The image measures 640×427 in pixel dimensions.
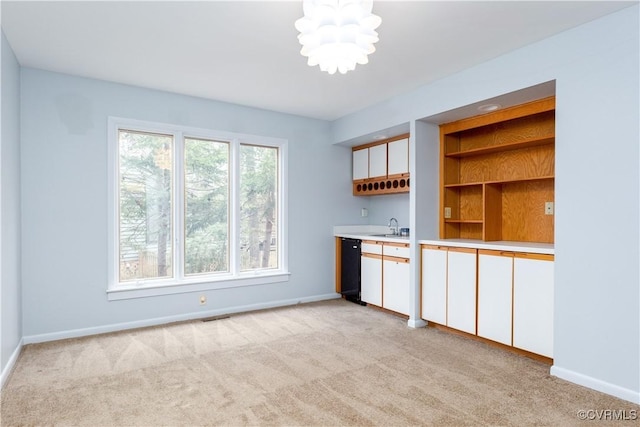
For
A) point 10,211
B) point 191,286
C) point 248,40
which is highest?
point 248,40

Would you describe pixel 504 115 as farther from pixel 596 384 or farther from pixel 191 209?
pixel 191 209

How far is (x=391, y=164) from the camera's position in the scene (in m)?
4.87

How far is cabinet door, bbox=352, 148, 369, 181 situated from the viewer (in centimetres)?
532

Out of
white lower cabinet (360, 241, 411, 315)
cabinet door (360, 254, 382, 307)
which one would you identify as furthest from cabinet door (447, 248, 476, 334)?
cabinet door (360, 254, 382, 307)

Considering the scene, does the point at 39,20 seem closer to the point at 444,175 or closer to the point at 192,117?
the point at 192,117

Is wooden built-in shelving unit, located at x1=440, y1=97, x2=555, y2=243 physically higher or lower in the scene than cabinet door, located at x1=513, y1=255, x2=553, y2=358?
higher

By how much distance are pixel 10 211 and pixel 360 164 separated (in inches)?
155

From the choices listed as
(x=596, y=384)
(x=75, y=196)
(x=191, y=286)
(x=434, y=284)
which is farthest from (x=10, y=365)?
(x=596, y=384)

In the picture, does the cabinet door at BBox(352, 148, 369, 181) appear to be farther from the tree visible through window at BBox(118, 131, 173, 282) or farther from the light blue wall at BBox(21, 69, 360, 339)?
the tree visible through window at BBox(118, 131, 173, 282)

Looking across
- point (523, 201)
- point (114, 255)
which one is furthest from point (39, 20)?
point (523, 201)

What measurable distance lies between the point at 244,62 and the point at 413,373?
2909mm

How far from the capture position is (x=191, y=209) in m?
4.43

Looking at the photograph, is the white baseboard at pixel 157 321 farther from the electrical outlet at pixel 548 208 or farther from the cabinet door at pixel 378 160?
the electrical outlet at pixel 548 208

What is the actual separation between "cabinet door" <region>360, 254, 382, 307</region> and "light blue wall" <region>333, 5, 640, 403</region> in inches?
82.2
